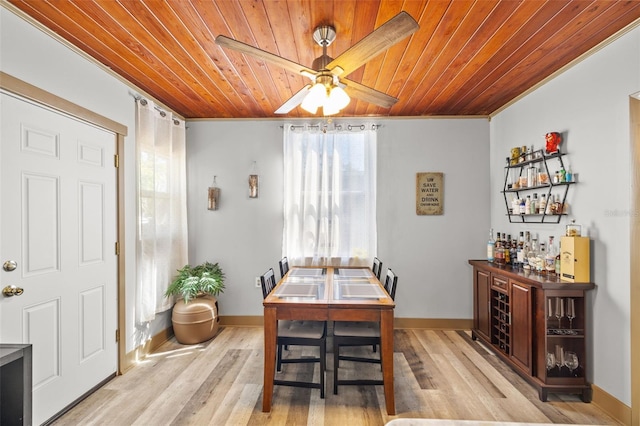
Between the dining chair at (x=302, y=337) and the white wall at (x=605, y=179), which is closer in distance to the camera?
the white wall at (x=605, y=179)

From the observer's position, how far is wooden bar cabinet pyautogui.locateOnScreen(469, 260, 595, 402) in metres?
2.26

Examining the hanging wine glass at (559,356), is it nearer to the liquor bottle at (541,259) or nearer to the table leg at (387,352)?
the liquor bottle at (541,259)

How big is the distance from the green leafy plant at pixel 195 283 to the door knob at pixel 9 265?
150 centimetres

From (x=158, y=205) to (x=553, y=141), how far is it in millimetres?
3688

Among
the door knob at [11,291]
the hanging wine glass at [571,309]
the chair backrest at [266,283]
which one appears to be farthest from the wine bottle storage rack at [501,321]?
the door knob at [11,291]

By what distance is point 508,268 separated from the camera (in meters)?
2.88

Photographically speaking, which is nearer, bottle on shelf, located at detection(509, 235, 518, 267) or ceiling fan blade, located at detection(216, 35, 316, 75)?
ceiling fan blade, located at detection(216, 35, 316, 75)

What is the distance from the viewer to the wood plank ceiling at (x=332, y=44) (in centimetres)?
177

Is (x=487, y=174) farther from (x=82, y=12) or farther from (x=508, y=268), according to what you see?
(x=82, y=12)

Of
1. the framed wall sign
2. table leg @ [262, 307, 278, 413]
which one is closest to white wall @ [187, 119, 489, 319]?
the framed wall sign

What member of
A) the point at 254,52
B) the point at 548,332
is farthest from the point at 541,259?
the point at 254,52

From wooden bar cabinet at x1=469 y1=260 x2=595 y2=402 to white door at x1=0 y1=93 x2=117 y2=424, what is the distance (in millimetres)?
3392

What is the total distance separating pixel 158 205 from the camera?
315 centimetres

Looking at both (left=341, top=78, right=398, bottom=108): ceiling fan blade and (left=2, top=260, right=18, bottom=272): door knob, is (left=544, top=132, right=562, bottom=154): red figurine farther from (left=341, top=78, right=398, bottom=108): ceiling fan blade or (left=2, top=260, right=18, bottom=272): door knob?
(left=2, top=260, right=18, bottom=272): door knob
